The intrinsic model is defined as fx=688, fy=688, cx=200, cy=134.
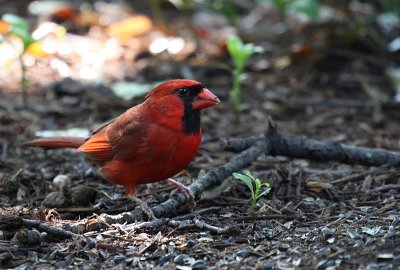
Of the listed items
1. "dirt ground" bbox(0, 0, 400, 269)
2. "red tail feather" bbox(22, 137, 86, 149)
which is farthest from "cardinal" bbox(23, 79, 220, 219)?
"red tail feather" bbox(22, 137, 86, 149)

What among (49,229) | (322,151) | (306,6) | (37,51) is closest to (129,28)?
(37,51)

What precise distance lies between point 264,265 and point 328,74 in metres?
4.14

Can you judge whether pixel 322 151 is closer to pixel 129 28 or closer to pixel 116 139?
pixel 116 139

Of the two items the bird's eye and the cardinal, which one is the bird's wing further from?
the bird's eye

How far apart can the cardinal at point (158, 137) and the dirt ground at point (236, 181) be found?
8.5 inches

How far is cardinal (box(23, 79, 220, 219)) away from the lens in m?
4.06

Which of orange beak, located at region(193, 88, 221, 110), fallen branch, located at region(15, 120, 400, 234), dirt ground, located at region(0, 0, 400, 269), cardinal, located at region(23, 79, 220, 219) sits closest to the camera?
dirt ground, located at region(0, 0, 400, 269)

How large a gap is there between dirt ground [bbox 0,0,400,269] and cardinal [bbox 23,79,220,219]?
8.5 inches

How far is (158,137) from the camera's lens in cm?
409

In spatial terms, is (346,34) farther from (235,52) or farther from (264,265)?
(264,265)

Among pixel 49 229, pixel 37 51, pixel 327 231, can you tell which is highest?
pixel 37 51

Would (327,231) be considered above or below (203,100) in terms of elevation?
below

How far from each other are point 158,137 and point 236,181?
71 centimetres

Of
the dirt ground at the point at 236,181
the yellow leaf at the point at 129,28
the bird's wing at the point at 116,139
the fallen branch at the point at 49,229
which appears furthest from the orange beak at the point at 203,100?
the yellow leaf at the point at 129,28
